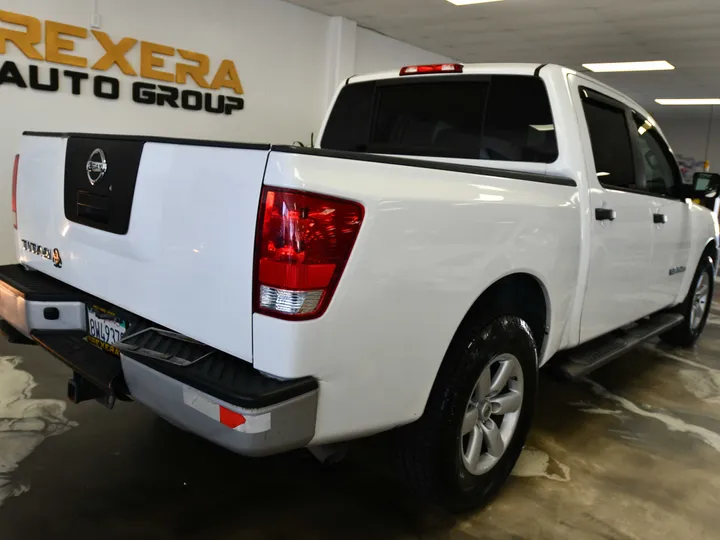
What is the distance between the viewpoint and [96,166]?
200 centimetres

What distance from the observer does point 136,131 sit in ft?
20.4

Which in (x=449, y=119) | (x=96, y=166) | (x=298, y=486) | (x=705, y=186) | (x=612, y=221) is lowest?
(x=298, y=486)

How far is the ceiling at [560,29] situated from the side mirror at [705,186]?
3288 millimetres

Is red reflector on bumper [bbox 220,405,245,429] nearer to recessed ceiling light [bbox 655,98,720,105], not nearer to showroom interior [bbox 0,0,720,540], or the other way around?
showroom interior [bbox 0,0,720,540]

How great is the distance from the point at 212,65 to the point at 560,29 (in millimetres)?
4608

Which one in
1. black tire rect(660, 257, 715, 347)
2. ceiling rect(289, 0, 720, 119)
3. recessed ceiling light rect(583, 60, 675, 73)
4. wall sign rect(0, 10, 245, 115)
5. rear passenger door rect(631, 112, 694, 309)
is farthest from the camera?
recessed ceiling light rect(583, 60, 675, 73)

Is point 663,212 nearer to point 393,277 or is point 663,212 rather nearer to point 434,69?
point 434,69

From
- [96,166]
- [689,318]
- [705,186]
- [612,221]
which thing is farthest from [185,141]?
[689,318]

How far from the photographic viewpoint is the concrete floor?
2.18 m

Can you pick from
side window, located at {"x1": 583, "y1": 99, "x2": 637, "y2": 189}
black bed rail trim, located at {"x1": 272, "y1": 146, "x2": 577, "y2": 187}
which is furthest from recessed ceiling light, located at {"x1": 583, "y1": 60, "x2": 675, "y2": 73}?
black bed rail trim, located at {"x1": 272, "y1": 146, "x2": 577, "y2": 187}

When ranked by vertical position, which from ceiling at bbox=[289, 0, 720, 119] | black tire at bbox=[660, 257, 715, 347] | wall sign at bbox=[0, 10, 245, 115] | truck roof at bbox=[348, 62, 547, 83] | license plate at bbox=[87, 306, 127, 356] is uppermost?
ceiling at bbox=[289, 0, 720, 119]

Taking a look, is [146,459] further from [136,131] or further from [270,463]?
[136,131]

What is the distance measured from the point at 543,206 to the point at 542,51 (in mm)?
8249

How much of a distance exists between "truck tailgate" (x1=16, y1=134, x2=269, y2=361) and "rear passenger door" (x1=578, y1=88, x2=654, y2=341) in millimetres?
1738
